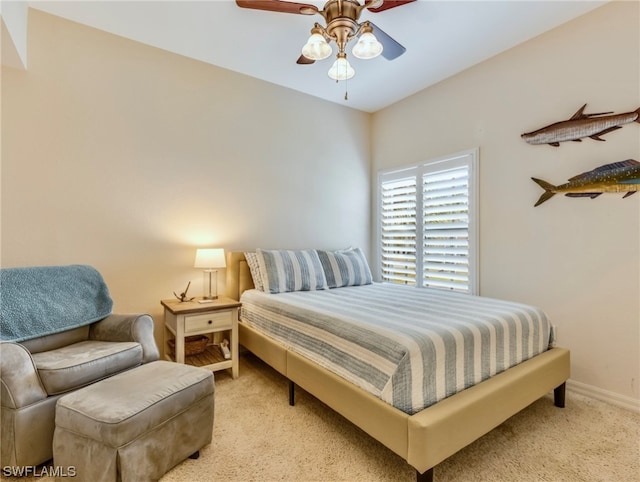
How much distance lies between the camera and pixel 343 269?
341 cm

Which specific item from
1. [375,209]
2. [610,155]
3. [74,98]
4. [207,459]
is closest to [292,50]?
[74,98]

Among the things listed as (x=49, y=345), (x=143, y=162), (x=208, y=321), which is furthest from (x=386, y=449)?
(x=143, y=162)

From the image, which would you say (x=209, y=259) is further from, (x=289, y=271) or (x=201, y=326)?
(x=289, y=271)

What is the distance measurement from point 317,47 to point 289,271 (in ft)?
6.21

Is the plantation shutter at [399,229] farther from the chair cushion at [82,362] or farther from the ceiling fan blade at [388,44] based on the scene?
the chair cushion at [82,362]

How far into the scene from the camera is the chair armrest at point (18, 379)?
1.55m

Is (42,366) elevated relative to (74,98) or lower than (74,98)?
lower

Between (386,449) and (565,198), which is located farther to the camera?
(565,198)

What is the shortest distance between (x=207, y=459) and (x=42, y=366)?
0.99 meters

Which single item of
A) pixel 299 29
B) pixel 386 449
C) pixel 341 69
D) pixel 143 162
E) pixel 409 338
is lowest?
pixel 386 449

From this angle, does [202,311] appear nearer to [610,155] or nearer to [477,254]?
[477,254]

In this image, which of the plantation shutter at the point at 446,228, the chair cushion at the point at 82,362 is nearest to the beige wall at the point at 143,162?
the chair cushion at the point at 82,362

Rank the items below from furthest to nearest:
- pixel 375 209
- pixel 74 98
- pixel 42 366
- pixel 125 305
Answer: pixel 375 209 < pixel 125 305 < pixel 74 98 < pixel 42 366

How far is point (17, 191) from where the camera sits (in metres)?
2.39
